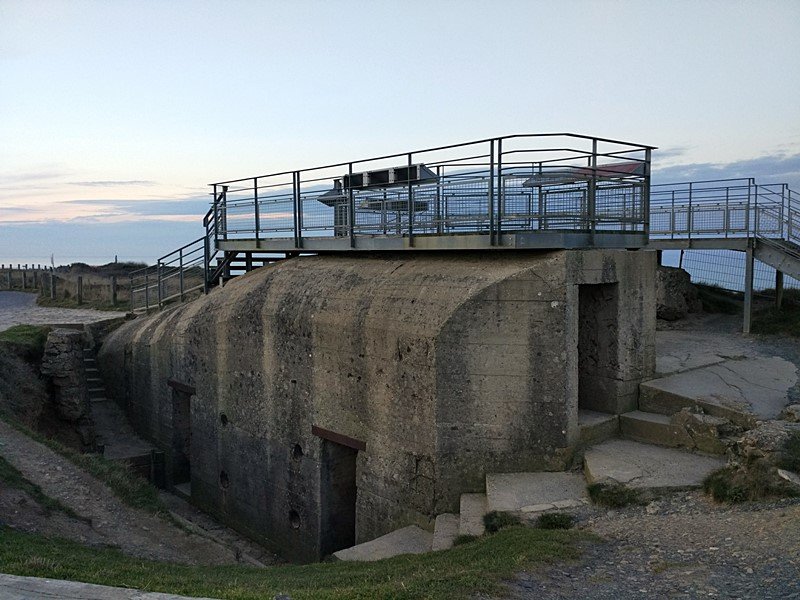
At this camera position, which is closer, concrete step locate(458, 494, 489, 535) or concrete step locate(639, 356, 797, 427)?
concrete step locate(458, 494, 489, 535)

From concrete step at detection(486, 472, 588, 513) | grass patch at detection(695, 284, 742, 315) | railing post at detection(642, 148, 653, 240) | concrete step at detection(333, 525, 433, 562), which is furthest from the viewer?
grass patch at detection(695, 284, 742, 315)

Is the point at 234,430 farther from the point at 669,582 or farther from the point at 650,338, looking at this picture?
the point at 669,582

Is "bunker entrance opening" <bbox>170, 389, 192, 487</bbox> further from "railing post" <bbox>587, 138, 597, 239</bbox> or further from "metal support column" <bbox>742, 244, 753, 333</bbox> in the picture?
→ "metal support column" <bbox>742, 244, 753, 333</bbox>

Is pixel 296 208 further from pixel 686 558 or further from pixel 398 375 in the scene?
→ pixel 686 558

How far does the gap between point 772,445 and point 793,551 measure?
195cm

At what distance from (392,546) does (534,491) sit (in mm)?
1966

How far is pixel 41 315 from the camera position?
22.4m

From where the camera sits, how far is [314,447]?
453 inches

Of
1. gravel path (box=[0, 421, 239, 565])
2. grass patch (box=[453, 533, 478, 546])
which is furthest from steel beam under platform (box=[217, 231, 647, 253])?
gravel path (box=[0, 421, 239, 565])

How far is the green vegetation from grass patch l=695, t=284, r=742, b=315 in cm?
1618

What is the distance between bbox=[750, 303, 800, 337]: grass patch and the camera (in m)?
14.8

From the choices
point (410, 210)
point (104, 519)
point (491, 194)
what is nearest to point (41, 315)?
point (104, 519)

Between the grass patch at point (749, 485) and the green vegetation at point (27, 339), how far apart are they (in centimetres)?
1467

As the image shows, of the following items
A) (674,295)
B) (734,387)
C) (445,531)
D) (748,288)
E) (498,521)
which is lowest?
(445,531)
